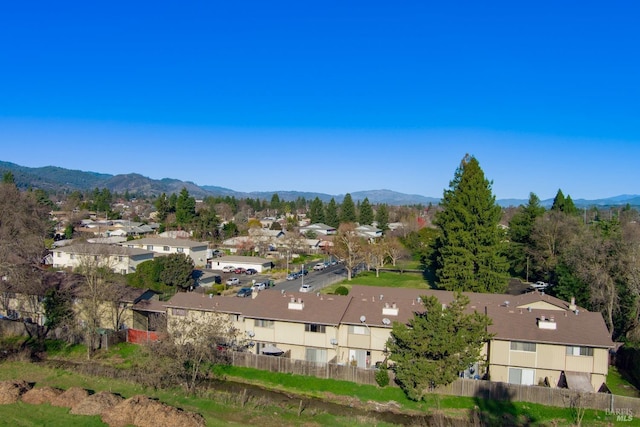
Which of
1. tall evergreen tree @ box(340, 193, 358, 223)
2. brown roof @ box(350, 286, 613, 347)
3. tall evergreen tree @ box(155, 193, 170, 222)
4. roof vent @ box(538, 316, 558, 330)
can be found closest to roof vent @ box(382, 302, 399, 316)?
brown roof @ box(350, 286, 613, 347)

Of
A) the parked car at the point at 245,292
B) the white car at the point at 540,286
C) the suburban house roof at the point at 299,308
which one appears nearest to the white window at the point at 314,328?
the suburban house roof at the point at 299,308

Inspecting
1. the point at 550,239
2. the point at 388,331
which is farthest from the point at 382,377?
the point at 550,239

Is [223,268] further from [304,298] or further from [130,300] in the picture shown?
[304,298]

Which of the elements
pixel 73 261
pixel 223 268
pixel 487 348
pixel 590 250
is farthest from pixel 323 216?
pixel 487 348

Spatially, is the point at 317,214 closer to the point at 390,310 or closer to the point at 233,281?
the point at 233,281

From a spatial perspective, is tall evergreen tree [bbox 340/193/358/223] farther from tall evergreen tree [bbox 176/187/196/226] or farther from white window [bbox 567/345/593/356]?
white window [bbox 567/345/593/356]
